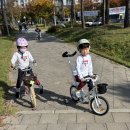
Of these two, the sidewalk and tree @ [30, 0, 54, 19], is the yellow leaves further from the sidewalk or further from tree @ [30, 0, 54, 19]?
the sidewalk

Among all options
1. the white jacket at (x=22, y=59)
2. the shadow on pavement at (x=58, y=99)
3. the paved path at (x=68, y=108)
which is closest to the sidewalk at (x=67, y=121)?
the paved path at (x=68, y=108)

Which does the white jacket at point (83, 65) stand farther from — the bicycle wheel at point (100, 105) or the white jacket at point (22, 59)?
the white jacket at point (22, 59)

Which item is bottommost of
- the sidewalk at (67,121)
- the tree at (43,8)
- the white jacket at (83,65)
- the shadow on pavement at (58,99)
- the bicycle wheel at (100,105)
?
the tree at (43,8)

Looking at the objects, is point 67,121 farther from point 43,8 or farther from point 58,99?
point 43,8

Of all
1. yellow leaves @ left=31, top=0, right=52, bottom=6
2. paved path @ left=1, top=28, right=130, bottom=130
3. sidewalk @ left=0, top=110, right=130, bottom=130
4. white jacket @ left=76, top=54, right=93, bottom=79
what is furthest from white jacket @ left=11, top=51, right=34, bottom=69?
yellow leaves @ left=31, top=0, right=52, bottom=6

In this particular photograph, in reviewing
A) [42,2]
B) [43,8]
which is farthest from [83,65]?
[43,8]

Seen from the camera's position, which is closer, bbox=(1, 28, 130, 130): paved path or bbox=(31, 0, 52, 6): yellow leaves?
bbox=(1, 28, 130, 130): paved path

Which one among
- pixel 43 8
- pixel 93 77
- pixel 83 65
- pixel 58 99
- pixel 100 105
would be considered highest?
pixel 83 65

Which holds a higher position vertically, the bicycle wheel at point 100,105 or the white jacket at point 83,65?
the white jacket at point 83,65

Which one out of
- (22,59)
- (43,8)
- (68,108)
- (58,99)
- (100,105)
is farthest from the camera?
(43,8)

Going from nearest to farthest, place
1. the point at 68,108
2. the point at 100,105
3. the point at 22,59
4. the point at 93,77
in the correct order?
the point at 100,105 < the point at 93,77 < the point at 68,108 < the point at 22,59

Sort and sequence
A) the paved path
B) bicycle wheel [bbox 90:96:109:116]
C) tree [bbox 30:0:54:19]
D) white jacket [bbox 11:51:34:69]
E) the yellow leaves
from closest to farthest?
1. the paved path
2. bicycle wheel [bbox 90:96:109:116]
3. white jacket [bbox 11:51:34:69]
4. the yellow leaves
5. tree [bbox 30:0:54:19]

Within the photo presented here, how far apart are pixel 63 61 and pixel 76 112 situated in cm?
673

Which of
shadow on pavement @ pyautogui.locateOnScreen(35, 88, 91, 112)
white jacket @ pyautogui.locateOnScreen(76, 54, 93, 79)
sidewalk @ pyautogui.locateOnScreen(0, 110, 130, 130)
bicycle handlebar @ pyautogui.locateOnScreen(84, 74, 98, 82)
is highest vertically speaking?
white jacket @ pyautogui.locateOnScreen(76, 54, 93, 79)
